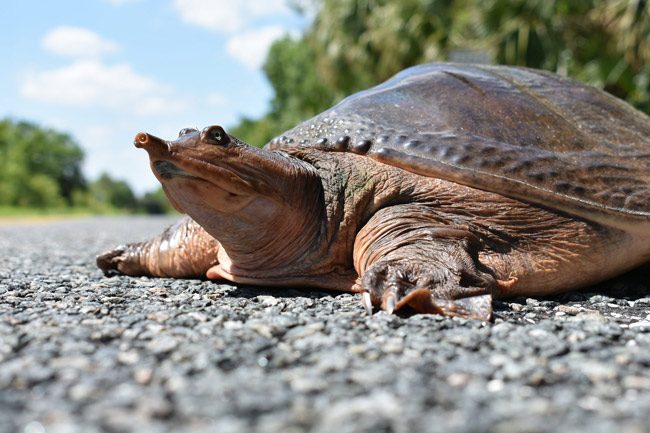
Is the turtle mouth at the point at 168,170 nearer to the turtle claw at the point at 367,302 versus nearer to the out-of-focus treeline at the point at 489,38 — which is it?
the turtle claw at the point at 367,302

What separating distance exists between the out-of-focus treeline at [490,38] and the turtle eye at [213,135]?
184 inches

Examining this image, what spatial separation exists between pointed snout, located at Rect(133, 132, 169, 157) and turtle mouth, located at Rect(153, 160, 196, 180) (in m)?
0.05

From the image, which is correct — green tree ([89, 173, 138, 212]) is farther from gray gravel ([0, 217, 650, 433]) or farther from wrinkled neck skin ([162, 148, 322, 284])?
gray gravel ([0, 217, 650, 433])

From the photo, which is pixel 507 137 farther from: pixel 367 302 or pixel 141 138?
pixel 141 138

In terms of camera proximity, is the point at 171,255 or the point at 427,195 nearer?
the point at 427,195

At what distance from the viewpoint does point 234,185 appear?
256 centimetres

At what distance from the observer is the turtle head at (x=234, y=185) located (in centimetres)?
250

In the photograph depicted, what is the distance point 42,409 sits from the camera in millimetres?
1301

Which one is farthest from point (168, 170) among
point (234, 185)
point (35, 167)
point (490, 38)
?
point (35, 167)

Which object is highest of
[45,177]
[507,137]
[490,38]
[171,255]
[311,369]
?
[490,38]

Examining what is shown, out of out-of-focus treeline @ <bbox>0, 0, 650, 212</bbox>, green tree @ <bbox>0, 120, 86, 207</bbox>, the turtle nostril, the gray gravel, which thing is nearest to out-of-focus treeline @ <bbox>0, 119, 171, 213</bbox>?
green tree @ <bbox>0, 120, 86, 207</bbox>

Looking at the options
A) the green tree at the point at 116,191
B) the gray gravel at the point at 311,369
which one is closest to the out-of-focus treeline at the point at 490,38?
the gray gravel at the point at 311,369

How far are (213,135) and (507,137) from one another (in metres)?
1.36

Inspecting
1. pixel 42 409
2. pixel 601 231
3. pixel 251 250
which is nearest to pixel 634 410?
pixel 42 409
